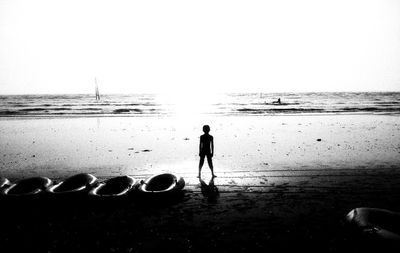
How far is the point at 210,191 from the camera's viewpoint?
31.5 feet

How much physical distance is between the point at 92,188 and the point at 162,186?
2.09m

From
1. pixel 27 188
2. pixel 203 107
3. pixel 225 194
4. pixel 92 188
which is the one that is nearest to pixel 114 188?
pixel 92 188

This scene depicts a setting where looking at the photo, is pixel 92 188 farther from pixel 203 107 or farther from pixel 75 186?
pixel 203 107

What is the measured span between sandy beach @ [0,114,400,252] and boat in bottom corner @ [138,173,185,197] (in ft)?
1.30

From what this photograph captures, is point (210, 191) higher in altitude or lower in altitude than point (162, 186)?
lower

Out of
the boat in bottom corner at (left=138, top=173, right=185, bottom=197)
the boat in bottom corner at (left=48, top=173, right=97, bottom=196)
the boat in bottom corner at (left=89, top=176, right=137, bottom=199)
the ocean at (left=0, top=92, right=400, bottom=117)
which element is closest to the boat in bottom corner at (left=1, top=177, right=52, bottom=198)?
the boat in bottom corner at (left=48, top=173, right=97, bottom=196)

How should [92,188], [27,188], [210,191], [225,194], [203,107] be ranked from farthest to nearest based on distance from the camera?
[203,107], [210,191], [27,188], [225,194], [92,188]

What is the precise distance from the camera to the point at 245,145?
17.0 meters

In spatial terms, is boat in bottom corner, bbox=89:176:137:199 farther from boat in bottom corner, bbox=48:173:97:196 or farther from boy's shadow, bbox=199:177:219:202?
boy's shadow, bbox=199:177:219:202

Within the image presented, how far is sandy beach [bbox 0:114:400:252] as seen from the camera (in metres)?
6.67

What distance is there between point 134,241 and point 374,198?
6720 millimetres

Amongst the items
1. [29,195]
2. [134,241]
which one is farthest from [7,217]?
[134,241]

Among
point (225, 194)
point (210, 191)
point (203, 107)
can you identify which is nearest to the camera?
point (225, 194)

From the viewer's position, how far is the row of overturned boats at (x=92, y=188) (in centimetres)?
866
